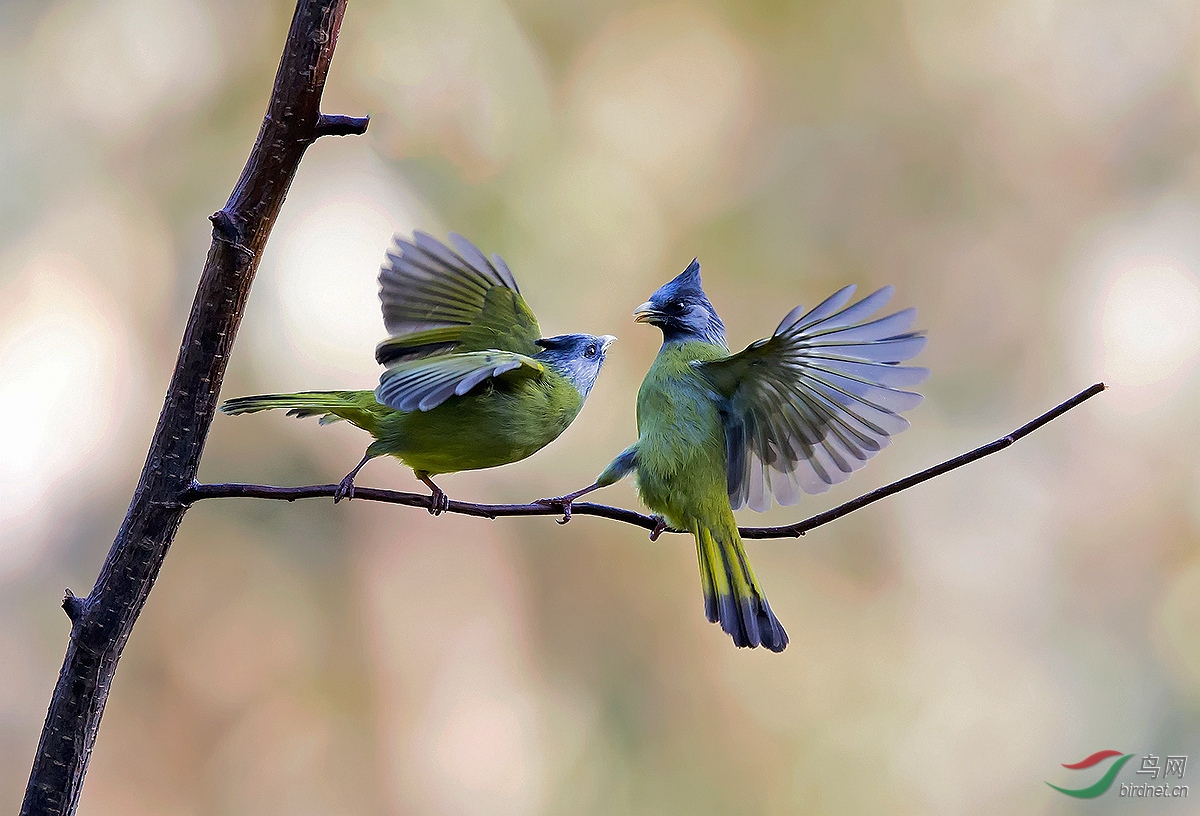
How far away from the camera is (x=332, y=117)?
5.35 ft

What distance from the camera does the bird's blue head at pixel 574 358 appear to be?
7.86 feet

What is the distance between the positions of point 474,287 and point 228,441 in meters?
2.56

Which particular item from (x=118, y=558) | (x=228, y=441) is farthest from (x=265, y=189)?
(x=228, y=441)

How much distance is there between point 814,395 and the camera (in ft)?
6.86

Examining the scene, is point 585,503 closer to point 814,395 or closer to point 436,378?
point 436,378

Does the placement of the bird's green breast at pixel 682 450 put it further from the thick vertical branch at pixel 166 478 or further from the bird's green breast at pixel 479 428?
the thick vertical branch at pixel 166 478

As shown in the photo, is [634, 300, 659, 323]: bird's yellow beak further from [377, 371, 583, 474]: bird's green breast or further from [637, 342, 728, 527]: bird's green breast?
[377, 371, 583, 474]: bird's green breast

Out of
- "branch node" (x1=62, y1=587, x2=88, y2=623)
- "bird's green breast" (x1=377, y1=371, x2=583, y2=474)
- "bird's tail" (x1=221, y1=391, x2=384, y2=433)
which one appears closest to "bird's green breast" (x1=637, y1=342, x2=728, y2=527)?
"bird's green breast" (x1=377, y1=371, x2=583, y2=474)

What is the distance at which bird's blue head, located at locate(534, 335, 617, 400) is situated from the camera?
94.3 inches

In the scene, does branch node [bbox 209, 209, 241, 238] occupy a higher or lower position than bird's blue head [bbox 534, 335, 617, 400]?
lower

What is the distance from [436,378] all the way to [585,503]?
0.38 meters

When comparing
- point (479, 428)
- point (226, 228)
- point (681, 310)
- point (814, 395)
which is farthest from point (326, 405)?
point (814, 395)

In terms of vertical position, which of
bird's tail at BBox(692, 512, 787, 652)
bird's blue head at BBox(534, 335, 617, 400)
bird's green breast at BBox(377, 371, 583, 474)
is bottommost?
bird's tail at BBox(692, 512, 787, 652)

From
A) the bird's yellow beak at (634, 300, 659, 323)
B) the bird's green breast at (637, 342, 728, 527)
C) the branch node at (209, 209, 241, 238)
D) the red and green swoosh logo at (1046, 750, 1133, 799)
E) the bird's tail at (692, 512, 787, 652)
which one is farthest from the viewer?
the red and green swoosh logo at (1046, 750, 1133, 799)
